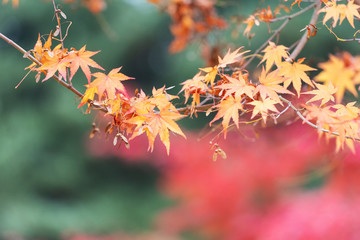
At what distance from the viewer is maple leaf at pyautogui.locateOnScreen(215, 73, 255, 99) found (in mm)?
807

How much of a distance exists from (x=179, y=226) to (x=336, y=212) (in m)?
1.83

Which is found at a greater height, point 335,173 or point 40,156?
point 40,156

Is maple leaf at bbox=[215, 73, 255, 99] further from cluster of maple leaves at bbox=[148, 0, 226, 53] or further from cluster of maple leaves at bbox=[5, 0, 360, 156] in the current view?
cluster of maple leaves at bbox=[148, 0, 226, 53]

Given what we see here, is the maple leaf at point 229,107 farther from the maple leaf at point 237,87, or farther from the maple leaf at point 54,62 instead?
the maple leaf at point 54,62

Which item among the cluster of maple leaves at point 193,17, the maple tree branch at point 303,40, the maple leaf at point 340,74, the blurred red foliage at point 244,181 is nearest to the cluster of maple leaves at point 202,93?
the maple tree branch at point 303,40

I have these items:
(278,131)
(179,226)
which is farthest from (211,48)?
(179,226)

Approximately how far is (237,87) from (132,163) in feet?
13.4

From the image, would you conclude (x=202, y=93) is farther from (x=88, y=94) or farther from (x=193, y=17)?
(x=193, y=17)

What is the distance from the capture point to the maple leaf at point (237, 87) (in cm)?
81

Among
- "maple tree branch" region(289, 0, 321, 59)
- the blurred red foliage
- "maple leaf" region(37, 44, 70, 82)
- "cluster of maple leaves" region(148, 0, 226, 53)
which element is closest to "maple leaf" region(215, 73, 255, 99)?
"maple tree branch" region(289, 0, 321, 59)

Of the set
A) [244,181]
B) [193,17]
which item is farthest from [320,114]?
[244,181]

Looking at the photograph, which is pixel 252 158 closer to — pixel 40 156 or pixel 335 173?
pixel 335 173

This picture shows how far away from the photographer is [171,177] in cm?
361

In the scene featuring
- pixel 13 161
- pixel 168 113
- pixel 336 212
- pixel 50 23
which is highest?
pixel 50 23
